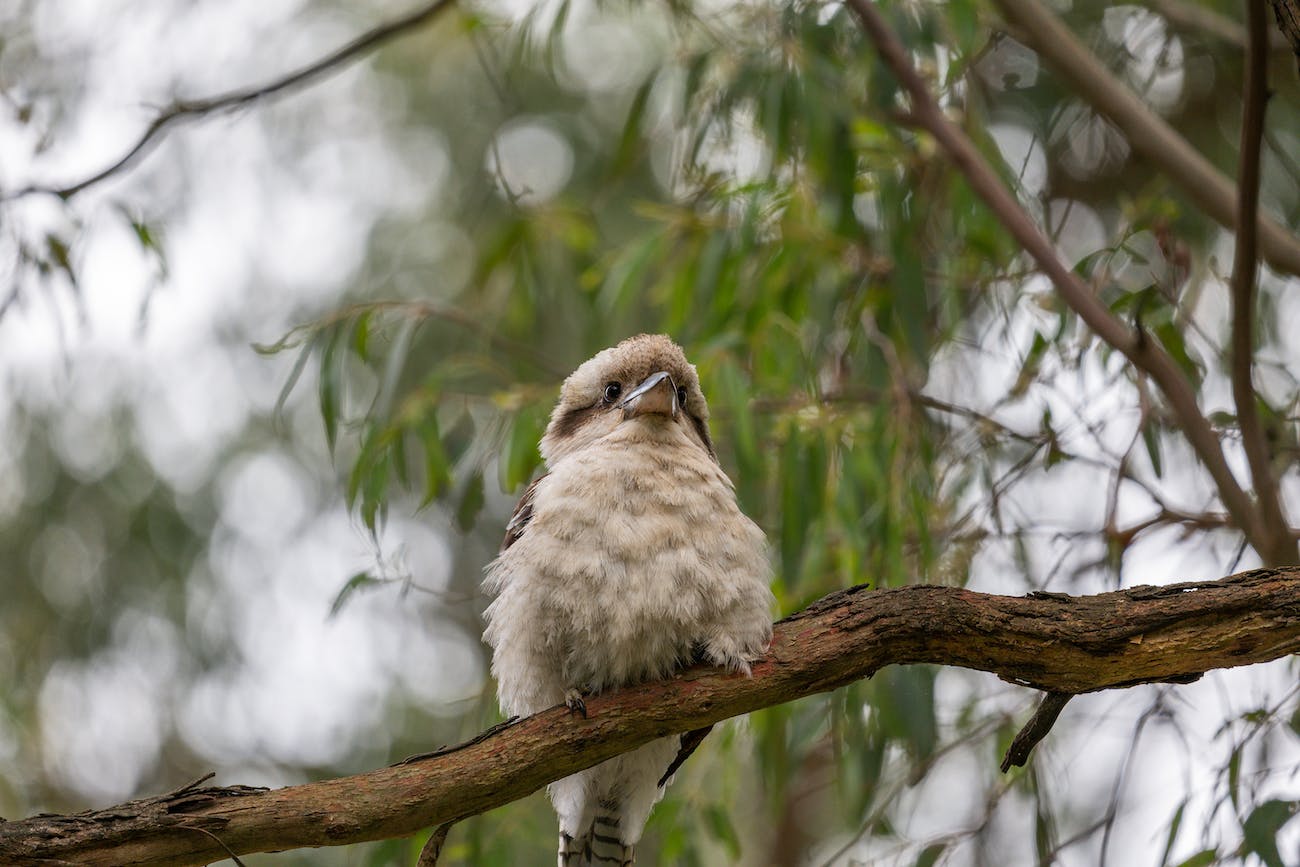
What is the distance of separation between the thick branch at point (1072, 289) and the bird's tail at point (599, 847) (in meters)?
1.41

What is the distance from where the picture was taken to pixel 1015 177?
3570 millimetres

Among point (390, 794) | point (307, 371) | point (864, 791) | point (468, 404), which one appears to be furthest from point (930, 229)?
point (390, 794)

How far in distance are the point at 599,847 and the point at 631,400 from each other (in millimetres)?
940

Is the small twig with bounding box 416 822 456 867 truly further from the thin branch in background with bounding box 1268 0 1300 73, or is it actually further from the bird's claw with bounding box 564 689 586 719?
the thin branch in background with bounding box 1268 0 1300 73

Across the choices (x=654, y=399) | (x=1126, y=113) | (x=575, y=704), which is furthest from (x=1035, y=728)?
(x=1126, y=113)

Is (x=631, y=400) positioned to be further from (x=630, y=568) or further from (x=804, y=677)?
(x=804, y=677)

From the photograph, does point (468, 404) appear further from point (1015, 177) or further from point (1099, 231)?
point (1099, 231)

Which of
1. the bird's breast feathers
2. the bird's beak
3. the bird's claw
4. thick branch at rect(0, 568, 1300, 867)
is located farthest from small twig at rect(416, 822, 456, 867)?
the bird's beak

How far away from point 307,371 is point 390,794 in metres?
2.97

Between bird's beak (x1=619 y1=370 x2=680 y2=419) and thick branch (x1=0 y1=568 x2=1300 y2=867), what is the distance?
70 centimetres

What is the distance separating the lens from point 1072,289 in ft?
9.60

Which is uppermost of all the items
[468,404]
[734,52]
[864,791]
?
[734,52]

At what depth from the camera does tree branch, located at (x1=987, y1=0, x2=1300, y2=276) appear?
314 cm

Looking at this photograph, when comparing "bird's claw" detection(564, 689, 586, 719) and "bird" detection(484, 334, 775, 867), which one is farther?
"bird" detection(484, 334, 775, 867)
